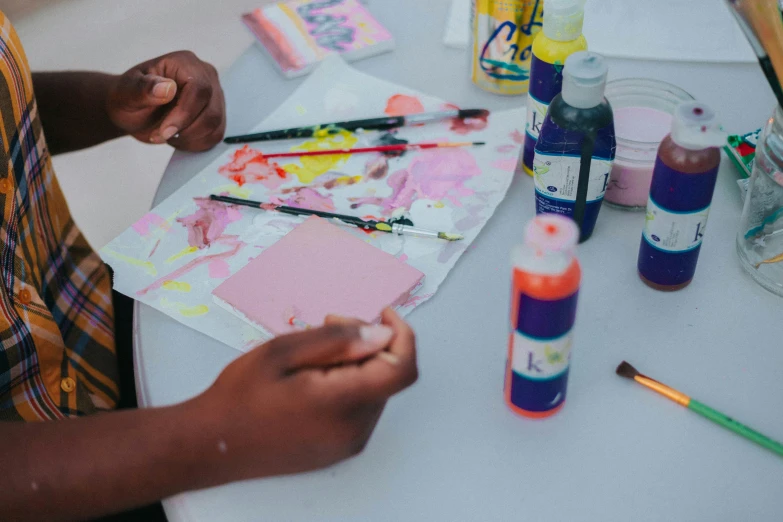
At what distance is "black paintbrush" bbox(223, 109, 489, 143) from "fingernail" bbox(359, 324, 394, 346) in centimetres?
37

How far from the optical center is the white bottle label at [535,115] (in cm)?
65

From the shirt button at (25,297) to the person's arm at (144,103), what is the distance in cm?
22

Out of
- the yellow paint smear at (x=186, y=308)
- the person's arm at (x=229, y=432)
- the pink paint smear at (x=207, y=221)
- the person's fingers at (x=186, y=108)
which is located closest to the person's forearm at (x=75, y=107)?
the person's fingers at (x=186, y=108)

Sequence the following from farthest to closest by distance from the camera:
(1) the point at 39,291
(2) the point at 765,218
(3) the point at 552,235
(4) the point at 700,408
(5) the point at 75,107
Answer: (5) the point at 75,107 < (1) the point at 39,291 < (2) the point at 765,218 < (4) the point at 700,408 < (3) the point at 552,235

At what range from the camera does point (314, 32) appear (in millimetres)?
926

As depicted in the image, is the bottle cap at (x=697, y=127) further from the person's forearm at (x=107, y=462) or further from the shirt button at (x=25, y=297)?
the shirt button at (x=25, y=297)

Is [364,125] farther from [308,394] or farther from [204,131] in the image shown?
[308,394]

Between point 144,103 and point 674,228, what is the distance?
550 mm

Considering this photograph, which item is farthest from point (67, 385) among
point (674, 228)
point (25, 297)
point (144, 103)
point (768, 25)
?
point (768, 25)

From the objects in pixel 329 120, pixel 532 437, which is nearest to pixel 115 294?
pixel 329 120

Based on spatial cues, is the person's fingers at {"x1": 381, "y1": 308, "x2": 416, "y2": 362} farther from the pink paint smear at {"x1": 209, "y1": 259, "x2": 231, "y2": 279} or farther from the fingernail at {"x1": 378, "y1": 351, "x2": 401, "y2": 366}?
the pink paint smear at {"x1": 209, "y1": 259, "x2": 231, "y2": 279}

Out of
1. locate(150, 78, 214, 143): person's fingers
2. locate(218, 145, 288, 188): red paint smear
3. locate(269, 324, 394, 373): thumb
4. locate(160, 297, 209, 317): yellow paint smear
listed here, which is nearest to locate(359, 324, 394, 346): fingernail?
locate(269, 324, 394, 373): thumb

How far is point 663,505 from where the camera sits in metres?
0.46

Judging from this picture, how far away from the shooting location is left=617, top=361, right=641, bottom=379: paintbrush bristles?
529mm
